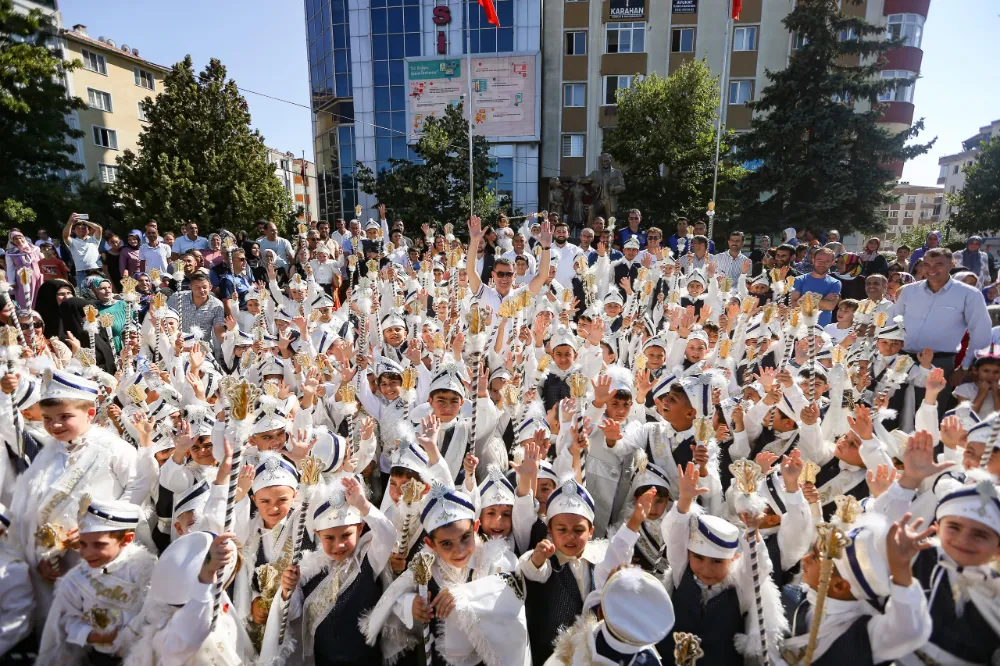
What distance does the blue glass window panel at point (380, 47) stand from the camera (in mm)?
28844

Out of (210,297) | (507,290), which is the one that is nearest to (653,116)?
(507,290)

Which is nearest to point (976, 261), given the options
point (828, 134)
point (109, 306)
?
point (828, 134)

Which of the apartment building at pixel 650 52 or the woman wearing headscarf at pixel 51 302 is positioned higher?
the apartment building at pixel 650 52

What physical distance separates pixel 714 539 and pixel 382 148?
102ft

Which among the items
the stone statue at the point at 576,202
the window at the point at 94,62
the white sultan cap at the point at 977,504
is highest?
the window at the point at 94,62

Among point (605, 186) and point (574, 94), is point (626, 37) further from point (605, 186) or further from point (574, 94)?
point (605, 186)

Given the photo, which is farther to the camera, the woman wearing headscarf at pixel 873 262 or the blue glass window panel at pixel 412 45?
the blue glass window panel at pixel 412 45

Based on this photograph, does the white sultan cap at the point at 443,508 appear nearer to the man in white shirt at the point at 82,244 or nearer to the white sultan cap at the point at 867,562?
the white sultan cap at the point at 867,562

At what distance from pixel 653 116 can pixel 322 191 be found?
74.7 feet

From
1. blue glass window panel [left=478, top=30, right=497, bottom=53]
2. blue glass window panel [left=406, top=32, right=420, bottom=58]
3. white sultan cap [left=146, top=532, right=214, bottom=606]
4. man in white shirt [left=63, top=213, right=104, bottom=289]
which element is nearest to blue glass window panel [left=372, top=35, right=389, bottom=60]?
blue glass window panel [left=406, top=32, right=420, bottom=58]

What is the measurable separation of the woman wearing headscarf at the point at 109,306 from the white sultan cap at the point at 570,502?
6621 millimetres

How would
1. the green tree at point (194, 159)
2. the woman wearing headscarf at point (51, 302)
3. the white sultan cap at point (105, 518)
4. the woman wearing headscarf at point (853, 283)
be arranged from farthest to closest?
the green tree at point (194, 159) < the woman wearing headscarf at point (853, 283) < the woman wearing headscarf at point (51, 302) < the white sultan cap at point (105, 518)

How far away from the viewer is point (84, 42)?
2917 centimetres

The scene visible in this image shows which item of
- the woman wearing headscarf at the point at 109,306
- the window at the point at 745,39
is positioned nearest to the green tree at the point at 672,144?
the window at the point at 745,39
